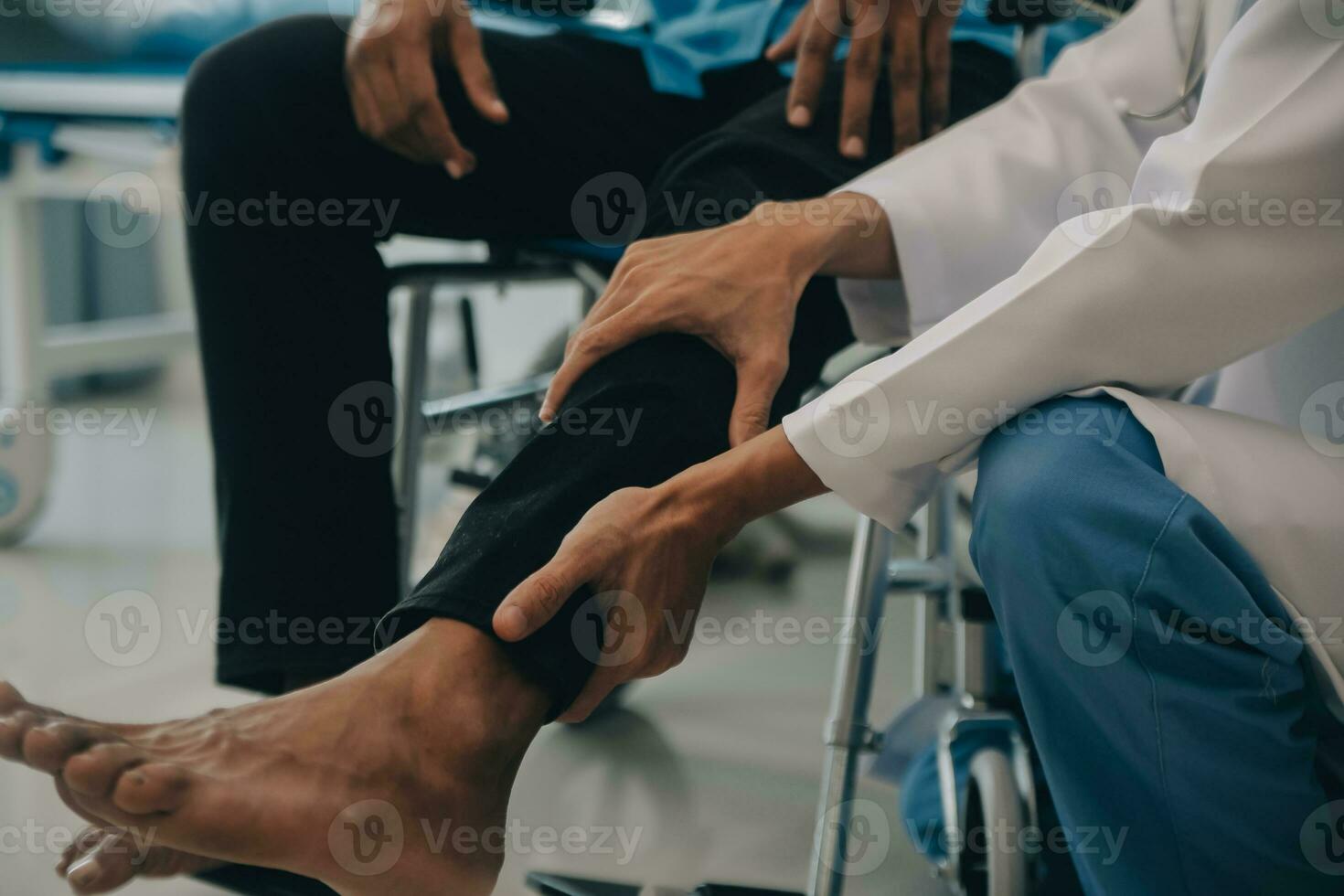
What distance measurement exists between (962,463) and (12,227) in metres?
1.73

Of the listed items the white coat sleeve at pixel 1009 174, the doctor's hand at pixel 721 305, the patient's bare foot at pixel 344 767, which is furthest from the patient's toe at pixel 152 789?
the white coat sleeve at pixel 1009 174

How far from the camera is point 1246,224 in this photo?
1.82 feet

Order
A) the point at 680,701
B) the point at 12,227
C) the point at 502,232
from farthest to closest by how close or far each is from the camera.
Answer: the point at 12,227, the point at 680,701, the point at 502,232

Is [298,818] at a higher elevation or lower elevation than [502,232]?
lower

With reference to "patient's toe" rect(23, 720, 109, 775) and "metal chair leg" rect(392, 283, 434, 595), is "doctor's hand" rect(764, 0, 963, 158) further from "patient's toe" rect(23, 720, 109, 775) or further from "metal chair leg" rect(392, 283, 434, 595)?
"patient's toe" rect(23, 720, 109, 775)

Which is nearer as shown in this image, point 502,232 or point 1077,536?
point 1077,536

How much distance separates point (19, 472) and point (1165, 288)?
1.71 metres

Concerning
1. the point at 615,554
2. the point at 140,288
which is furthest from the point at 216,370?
the point at 140,288

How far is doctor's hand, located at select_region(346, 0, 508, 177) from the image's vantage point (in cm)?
83

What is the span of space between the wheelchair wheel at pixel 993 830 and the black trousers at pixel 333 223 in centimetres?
34

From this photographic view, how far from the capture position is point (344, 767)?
510 millimetres

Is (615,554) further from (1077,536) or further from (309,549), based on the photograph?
(309,549)

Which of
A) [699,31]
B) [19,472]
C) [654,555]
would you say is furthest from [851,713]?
[19,472]

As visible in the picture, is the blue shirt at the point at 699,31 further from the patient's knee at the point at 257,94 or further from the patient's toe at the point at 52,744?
the patient's toe at the point at 52,744
